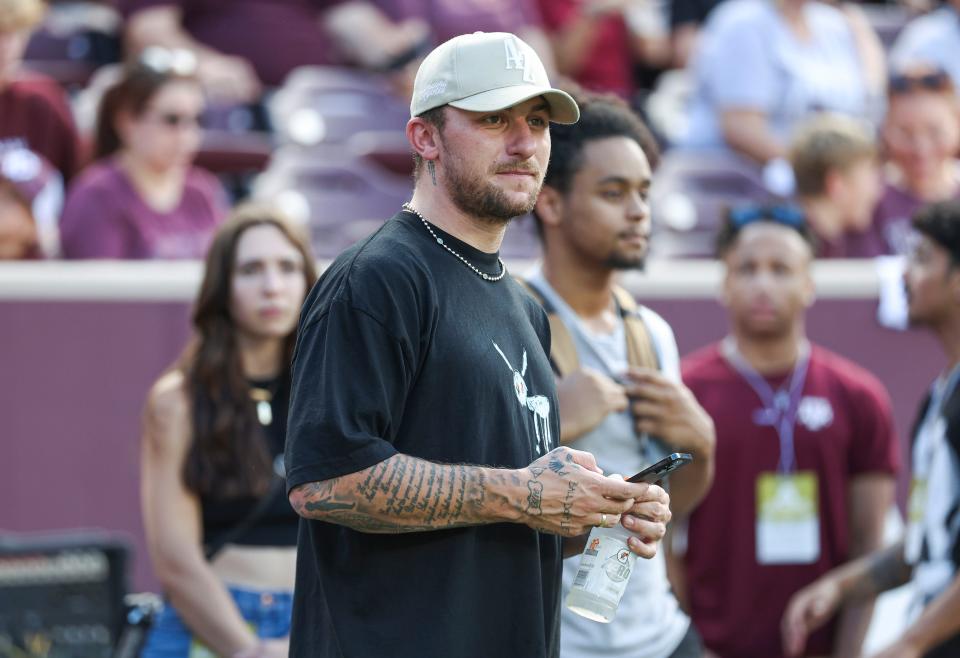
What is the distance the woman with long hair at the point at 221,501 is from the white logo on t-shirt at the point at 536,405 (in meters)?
1.62

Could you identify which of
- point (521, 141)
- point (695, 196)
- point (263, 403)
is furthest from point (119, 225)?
point (521, 141)

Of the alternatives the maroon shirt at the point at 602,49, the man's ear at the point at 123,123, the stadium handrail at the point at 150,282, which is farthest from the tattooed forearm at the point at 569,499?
the maroon shirt at the point at 602,49

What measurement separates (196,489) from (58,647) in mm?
1034

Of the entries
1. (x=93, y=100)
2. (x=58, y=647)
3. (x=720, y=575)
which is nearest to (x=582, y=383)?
(x=720, y=575)

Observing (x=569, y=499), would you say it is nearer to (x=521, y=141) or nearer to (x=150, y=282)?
(x=521, y=141)

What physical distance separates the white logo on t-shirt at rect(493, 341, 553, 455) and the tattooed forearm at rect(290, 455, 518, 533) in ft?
0.74

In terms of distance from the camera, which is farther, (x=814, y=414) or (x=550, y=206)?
(x=814, y=414)

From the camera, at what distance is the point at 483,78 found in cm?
267

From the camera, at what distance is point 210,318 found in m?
4.51

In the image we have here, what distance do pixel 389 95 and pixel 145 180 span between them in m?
1.98

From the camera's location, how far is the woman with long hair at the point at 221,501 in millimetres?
4180

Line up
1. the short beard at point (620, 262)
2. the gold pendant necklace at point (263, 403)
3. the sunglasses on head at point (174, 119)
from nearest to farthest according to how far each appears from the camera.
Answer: the short beard at point (620, 262), the gold pendant necklace at point (263, 403), the sunglasses on head at point (174, 119)

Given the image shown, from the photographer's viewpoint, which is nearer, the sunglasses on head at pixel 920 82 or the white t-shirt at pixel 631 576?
the white t-shirt at pixel 631 576

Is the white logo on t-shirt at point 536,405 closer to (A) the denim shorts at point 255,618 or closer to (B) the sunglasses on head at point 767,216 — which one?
(A) the denim shorts at point 255,618
